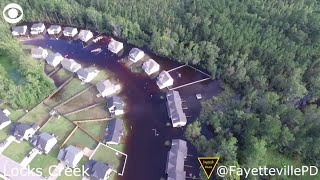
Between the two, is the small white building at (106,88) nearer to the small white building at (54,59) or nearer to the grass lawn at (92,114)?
the grass lawn at (92,114)

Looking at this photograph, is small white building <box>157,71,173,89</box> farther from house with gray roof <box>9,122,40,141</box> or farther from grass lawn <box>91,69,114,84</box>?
house with gray roof <box>9,122,40,141</box>

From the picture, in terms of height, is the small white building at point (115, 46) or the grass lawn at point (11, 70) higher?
the small white building at point (115, 46)

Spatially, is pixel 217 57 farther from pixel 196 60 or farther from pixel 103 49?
pixel 103 49

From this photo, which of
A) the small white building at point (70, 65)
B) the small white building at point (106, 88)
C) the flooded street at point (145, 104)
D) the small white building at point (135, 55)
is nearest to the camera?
the flooded street at point (145, 104)

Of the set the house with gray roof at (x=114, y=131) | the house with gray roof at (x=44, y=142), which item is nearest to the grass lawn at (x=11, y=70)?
the house with gray roof at (x=44, y=142)

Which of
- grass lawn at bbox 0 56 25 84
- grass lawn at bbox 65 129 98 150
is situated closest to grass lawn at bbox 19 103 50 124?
grass lawn at bbox 65 129 98 150

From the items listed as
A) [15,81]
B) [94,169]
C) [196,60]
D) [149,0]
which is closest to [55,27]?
[15,81]

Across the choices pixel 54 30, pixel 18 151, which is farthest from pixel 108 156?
pixel 54 30
